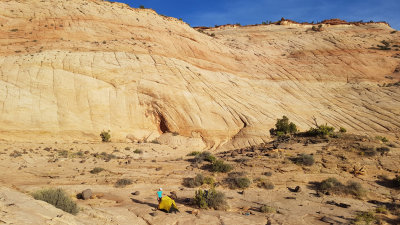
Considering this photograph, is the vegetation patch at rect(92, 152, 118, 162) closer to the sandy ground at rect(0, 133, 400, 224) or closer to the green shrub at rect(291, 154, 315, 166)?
the sandy ground at rect(0, 133, 400, 224)

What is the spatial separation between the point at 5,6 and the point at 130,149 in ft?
80.1

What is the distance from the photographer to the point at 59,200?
742 centimetres

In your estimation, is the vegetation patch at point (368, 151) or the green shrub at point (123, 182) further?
the vegetation patch at point (368, 151)

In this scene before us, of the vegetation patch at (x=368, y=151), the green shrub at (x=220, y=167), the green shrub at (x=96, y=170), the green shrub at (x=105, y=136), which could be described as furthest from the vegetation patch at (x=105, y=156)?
the vegetation patch at (x=368, y=151)

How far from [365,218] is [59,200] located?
9.71m

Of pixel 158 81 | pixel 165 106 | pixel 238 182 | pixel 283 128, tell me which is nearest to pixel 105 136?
pixel 165 106

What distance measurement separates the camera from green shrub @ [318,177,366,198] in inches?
411

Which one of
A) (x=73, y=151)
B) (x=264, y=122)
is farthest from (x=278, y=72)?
(x=73, y=151)

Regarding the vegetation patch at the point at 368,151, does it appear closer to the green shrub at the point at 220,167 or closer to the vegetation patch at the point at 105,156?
the green shrub at the point at 220,167

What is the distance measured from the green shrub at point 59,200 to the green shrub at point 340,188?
32.4 feet

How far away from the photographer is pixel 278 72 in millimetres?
32031

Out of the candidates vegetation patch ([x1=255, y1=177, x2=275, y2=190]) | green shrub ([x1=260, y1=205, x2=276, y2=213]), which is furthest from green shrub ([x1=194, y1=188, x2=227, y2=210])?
vegetation patch ([x1=255, y1=177, x2=275, y2=190])

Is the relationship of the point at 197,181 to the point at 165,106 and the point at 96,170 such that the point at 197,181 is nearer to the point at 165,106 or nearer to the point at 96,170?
the point at 96,170

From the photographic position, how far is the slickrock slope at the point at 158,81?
21172 millimetres
